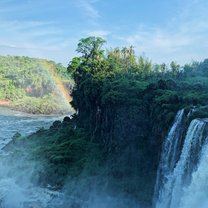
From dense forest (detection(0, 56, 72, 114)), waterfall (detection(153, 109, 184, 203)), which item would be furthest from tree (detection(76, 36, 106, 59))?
dense forest (detection(0, 56, 72, 114))

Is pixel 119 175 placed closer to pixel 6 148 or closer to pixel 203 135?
pixel 203 135

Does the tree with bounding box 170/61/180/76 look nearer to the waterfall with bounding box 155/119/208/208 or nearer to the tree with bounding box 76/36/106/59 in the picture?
the tree with bounding box 76/36/106/59

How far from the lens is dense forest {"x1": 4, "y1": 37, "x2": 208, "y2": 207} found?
29484 millimetres

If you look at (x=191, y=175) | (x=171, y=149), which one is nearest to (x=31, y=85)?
(x=171, y=149)

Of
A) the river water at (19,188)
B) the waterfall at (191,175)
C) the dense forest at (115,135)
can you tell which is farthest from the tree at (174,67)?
the waterfall at (191,175)

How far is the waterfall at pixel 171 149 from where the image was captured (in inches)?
1016

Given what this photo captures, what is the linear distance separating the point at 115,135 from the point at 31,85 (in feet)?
268

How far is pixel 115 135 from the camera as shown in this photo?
113 ft

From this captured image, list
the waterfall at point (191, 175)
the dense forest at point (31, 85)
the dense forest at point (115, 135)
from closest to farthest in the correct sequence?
the waterfall at point (191, 175) → the dense forest at point (115, 135) → the dense forest at point (31, 85)

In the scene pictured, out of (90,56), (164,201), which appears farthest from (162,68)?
(164,201)

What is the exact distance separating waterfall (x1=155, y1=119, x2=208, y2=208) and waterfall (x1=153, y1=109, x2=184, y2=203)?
0.70m

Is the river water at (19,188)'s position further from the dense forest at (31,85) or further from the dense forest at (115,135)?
the dense forest at (31,85)

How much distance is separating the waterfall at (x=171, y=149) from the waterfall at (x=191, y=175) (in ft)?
2.30

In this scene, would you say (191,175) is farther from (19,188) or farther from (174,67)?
(174,67)
